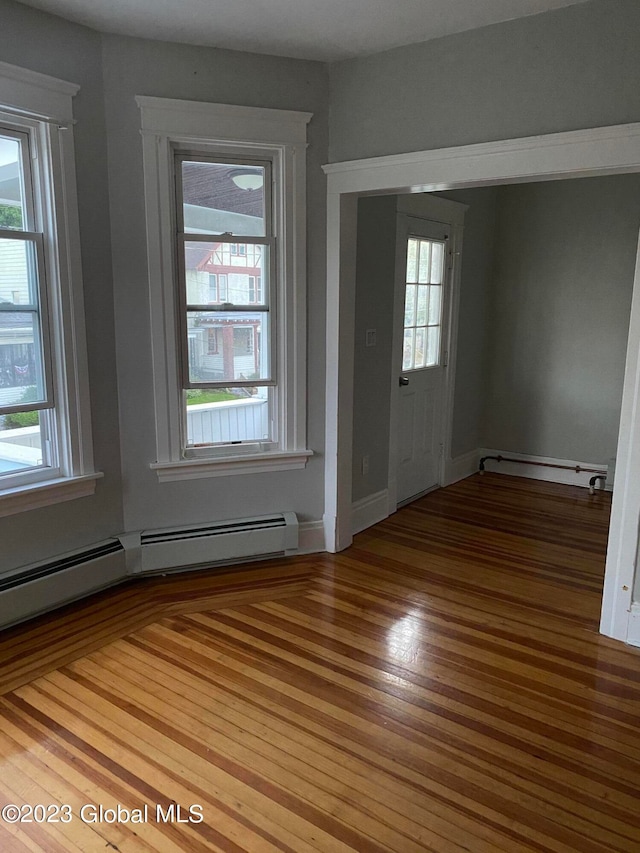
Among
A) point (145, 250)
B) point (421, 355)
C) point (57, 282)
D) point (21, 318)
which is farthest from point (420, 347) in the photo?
point (21, 318)

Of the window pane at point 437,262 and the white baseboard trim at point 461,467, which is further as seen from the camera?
the white baseboard trim at point 461,467

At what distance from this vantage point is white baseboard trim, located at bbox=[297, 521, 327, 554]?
3850 millimetres

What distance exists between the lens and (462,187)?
123 inches

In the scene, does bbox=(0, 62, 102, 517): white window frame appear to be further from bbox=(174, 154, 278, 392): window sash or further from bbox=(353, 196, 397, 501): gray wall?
bbox=(353, 196, 397, 501): gray wall

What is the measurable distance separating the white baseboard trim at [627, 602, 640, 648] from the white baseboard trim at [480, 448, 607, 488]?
8.56 ft

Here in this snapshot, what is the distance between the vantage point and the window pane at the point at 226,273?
11.1ft

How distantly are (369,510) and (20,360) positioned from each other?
2.37 meters

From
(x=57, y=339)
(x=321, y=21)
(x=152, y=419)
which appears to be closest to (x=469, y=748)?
(x=152, y=419)

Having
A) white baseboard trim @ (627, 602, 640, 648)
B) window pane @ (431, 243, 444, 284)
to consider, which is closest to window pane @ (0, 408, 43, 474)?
white baseboard trim @ (627, 602, 640, 648)

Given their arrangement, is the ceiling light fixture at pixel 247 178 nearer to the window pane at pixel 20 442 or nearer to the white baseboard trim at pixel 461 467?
the window pane at pixel 20 442

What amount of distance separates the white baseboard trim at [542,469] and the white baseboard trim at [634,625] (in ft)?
8.56

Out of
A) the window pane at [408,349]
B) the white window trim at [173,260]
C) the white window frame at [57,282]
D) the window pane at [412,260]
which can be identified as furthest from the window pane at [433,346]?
the white window frame at [57,282]

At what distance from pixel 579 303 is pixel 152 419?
145 inches

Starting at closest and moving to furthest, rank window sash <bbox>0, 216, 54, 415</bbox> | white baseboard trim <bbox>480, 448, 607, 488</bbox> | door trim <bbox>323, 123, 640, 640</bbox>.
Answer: door trim <bbox>323, 123, 640, 640</bbox> < window sash <bbox>0, 216, 54, 415</bbox> < white baseboard trim <bbox>480, 448, 607, 488</bbox>
